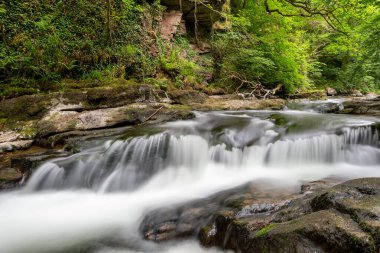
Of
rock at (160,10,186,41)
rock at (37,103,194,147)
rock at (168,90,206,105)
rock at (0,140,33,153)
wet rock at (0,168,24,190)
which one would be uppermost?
rock at (160,10,186,41)

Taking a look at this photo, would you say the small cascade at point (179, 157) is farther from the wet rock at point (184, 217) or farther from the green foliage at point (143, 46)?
the green foliage at point (143, 46)

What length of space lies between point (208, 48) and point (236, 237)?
11511mm

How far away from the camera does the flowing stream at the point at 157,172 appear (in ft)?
11.2

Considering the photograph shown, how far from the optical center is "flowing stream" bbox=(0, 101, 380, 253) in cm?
342

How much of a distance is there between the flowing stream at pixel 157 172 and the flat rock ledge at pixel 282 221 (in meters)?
0.29

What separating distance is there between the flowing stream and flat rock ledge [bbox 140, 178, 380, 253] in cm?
29

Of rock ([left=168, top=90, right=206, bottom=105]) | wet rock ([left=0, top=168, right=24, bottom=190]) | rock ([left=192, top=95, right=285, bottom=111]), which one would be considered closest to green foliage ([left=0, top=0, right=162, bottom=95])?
rock ([left=168, top=90, right=206, bottom=105])

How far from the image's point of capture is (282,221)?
2.51m

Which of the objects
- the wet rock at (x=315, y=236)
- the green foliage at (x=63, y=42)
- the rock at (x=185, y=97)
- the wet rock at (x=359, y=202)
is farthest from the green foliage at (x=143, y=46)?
the wet rock at (x=315, y=236)

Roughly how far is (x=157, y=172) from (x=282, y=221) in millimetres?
2975

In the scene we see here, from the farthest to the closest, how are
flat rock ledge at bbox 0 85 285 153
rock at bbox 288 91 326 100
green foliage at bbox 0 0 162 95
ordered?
rock at bbox 288 91 326 100 < green foliage at bbox 0 0 162 95 < flat rock ledge at bbox 0 85 285 153

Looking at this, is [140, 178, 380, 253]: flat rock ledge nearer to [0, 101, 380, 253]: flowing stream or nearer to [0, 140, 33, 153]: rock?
[0, 101, 380, 253]: flowing stream

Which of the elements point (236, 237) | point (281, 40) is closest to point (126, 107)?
point (236, 237)

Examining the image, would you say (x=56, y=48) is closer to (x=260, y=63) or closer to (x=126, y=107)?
(x=126, y=107)
